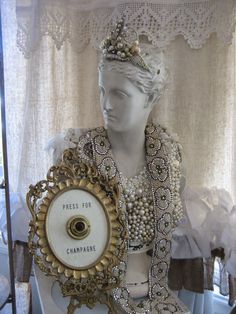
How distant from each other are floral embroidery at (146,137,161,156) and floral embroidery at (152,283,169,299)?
284mm

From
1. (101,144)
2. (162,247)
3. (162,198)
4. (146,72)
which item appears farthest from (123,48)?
(162,247)

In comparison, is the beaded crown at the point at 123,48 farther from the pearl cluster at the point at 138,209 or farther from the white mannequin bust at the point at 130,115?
the pearl cluster at the point at 138,209

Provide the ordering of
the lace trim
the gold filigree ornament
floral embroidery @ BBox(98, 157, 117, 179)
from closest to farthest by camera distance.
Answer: the gold filigree ornament
floral embroidery @ BBox(98, 157, 117, 179)
the lace trim

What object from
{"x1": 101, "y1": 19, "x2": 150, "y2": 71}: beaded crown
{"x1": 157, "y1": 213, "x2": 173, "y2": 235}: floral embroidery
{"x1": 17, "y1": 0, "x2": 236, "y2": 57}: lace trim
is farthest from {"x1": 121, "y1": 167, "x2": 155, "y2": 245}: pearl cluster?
{"x1": 17, "y1": 0, "x2": 236, "y2": 57}: lace trim

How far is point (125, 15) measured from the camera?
3.54 ft

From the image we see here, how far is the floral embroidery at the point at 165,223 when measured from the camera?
90 centimetres

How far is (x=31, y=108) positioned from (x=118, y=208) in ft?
1.69

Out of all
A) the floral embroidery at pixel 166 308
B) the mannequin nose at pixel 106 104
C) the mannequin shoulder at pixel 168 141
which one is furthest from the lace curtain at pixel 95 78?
the floral embroidery at pixel 166 308

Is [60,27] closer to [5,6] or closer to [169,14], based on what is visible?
[5,6]

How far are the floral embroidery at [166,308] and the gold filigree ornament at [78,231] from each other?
99 mm

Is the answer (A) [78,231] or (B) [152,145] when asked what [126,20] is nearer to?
(B) [152,145]

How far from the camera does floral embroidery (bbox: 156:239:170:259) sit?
91cm

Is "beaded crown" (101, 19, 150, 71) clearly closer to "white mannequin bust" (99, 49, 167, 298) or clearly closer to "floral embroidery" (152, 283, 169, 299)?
"white mannequin bust" (99, 49, 167, 298)

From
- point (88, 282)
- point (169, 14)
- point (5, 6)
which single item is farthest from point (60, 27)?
point (88, 282)
